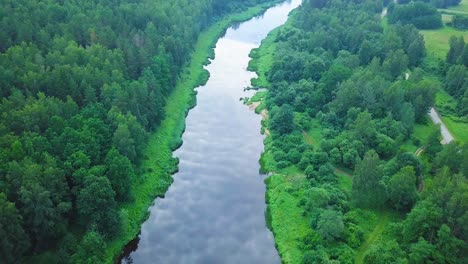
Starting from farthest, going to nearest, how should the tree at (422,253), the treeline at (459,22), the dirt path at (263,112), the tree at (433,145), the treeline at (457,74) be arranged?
the treeline at (459,22)
the treeline at (457,74)
the dirt path at (263,112)
the tree at (433,145)
the tree at (422,253)

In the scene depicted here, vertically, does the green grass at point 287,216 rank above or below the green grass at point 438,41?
above

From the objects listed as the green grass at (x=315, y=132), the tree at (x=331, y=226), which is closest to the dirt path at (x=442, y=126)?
the green grass at (x=315, y=132)

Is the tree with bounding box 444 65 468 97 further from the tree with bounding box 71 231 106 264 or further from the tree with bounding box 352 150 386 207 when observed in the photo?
the tree with bounding box 71 231 106 264

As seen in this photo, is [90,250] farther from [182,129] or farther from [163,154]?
[182,129]

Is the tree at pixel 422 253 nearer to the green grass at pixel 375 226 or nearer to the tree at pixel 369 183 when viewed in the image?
the green grass at pixel 375 226

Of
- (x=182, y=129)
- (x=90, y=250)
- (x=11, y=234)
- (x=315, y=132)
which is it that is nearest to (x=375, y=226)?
(x=315, y=132)
